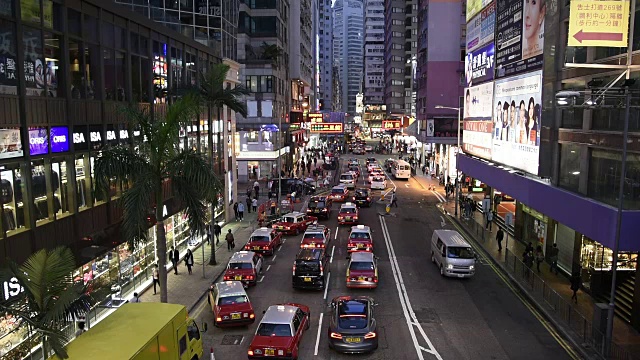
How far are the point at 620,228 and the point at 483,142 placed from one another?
20.2 metres

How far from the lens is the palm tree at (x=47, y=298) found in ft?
35.9

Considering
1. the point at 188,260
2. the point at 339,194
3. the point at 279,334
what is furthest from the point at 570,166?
the point at 339,194

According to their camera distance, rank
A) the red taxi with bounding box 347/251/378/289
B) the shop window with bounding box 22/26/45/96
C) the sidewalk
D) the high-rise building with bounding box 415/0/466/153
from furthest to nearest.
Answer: the high-rise building with bounding box 415/0/466/153 → the red taxi with bounding box 347/251/378/289 → the sidewalk → the shop window with bounding box 22/26/45/96

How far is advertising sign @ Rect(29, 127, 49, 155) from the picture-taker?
16.5m

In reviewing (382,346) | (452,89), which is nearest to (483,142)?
(382,346)

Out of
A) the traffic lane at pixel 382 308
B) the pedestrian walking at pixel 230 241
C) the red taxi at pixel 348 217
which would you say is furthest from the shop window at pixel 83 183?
the red taxi at pixel 348 217

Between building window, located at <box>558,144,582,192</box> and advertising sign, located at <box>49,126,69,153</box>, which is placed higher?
advertising sign, located at <box>49,126,69,153</box>

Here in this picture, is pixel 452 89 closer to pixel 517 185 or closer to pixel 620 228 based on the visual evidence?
pixel 517 185

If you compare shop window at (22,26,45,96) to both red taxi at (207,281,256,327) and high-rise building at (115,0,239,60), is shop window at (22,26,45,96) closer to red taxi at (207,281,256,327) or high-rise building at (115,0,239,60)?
red taxi at (207,281,256,327)

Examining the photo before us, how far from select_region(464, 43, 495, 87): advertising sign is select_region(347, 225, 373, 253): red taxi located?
1430 centimetres

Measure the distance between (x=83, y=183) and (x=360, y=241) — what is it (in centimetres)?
1562

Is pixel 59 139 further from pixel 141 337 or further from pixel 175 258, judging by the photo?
pixel 175 258

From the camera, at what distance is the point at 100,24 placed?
20.5 metres

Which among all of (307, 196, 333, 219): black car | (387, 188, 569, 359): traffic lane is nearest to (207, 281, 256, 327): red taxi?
(387, 188, 569, 359): traffic lane
